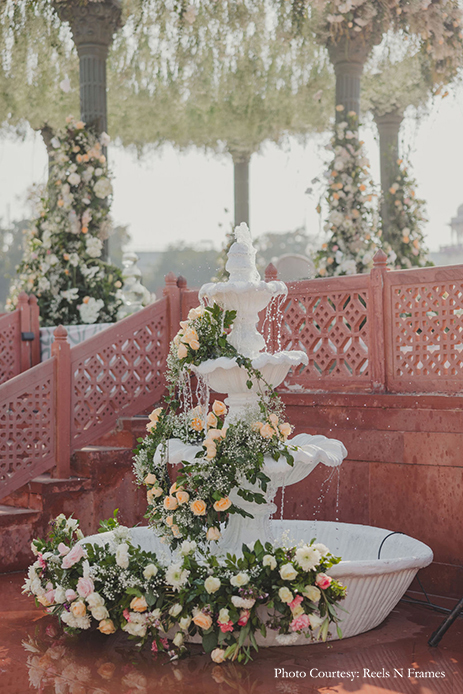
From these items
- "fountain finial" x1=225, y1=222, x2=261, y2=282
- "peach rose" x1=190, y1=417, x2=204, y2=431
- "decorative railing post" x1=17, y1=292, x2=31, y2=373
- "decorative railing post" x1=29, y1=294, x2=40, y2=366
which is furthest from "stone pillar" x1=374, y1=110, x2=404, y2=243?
"peach rose" x1=190, y1=417, x2=204, y2=431

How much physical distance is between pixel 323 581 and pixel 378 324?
2.51m

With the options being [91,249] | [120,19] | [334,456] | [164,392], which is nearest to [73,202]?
[91,249]

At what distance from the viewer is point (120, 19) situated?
9891 millimetres

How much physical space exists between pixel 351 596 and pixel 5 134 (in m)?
10.8

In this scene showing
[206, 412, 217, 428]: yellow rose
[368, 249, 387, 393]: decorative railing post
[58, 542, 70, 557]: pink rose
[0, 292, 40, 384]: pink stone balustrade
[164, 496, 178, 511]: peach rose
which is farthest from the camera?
[0, 292, 40, 384]: pink stone balustrade

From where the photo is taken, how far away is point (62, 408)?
6.74 metres

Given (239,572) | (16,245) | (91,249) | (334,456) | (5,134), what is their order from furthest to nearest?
(16,245) < (5,134) < (91,249) < (334,456) < (239,572)

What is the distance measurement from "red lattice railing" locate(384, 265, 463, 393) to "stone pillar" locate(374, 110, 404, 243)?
5144 mm

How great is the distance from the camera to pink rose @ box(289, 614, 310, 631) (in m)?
4.02

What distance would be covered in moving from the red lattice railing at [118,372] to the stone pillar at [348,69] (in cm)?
410

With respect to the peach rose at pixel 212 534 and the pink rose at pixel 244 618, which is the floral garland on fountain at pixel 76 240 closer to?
the peach rose at pixel 212 534

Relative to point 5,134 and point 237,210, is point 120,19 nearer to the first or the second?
point 5,134

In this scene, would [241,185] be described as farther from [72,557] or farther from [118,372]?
[72,557]

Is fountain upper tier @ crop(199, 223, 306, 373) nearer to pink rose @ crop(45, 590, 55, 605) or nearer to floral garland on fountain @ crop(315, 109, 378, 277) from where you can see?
pink rose @ crop(45, 590, 55, 605)
